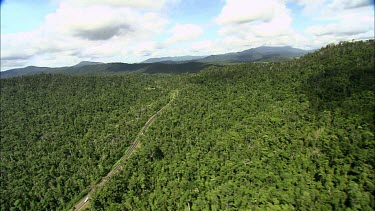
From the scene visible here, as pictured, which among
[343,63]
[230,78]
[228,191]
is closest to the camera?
[228,191]

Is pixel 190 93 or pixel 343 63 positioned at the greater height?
pixel 343 63

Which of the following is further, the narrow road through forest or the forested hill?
the narrow road through forest

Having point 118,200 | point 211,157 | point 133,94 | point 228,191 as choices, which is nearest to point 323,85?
point 211,157

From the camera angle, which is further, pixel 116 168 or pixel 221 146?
pixel 116 168

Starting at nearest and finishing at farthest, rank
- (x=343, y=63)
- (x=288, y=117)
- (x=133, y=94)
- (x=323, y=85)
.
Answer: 1. (x=288, y=117)
2. (x=323, y=85)
3. (x=343, y=63)
4. (x=133, y=94)

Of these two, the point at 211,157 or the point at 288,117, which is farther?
the point at 288,117

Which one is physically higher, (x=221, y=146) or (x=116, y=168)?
(x=221, y=146)

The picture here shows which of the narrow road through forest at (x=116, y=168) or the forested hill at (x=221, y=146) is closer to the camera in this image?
the forested hill at (x=221, y=146)

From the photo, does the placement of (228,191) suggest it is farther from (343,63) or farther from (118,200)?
(343,63)
